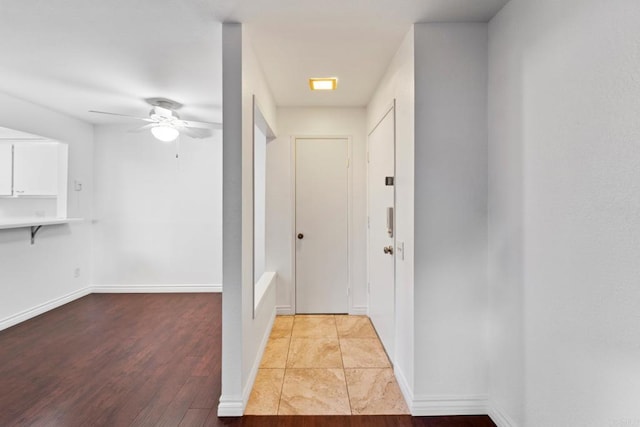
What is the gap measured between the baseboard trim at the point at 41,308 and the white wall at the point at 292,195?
273 centimetres

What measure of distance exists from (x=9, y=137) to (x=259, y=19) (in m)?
3.27

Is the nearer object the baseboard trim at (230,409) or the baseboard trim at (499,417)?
the baseboard trim at (499,417)

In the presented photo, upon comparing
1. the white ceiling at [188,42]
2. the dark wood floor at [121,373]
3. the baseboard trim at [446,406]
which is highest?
the white ceiling at [188,42]

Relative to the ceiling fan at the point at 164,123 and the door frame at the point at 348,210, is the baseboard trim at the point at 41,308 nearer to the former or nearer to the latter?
the ceiling fan at the point at 164,123

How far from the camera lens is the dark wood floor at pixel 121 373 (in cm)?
184

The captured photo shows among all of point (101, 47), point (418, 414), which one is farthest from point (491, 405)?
point (101, 47)

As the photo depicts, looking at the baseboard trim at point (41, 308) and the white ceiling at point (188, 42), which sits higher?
the white ceiling at point (188, 42)

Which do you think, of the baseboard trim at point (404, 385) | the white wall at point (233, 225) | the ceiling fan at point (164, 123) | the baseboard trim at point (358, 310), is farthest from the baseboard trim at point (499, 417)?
the ceiling fan at point (164, 123)

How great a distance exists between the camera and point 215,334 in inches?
121

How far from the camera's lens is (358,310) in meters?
3.53

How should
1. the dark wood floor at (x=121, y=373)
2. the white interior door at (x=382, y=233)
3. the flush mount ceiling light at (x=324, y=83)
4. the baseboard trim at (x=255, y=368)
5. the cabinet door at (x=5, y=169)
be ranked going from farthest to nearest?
1. the cabinet door at (x=5, y=169)
2. the flush mount ceiling light at (x=324, y=83)
3. the white interior door at (x=382, y=233)
4. the baseboard trim at (x=255, y=368)
5. the dark wood floor at (x=121, y=373)

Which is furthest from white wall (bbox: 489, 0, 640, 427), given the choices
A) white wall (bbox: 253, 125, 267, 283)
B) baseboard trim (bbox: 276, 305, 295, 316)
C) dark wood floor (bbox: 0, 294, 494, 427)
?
white wall (bbox: 253, 125, 267, 283)

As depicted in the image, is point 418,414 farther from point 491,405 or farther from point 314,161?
point 314,161

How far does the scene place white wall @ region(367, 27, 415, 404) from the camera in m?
1.93
